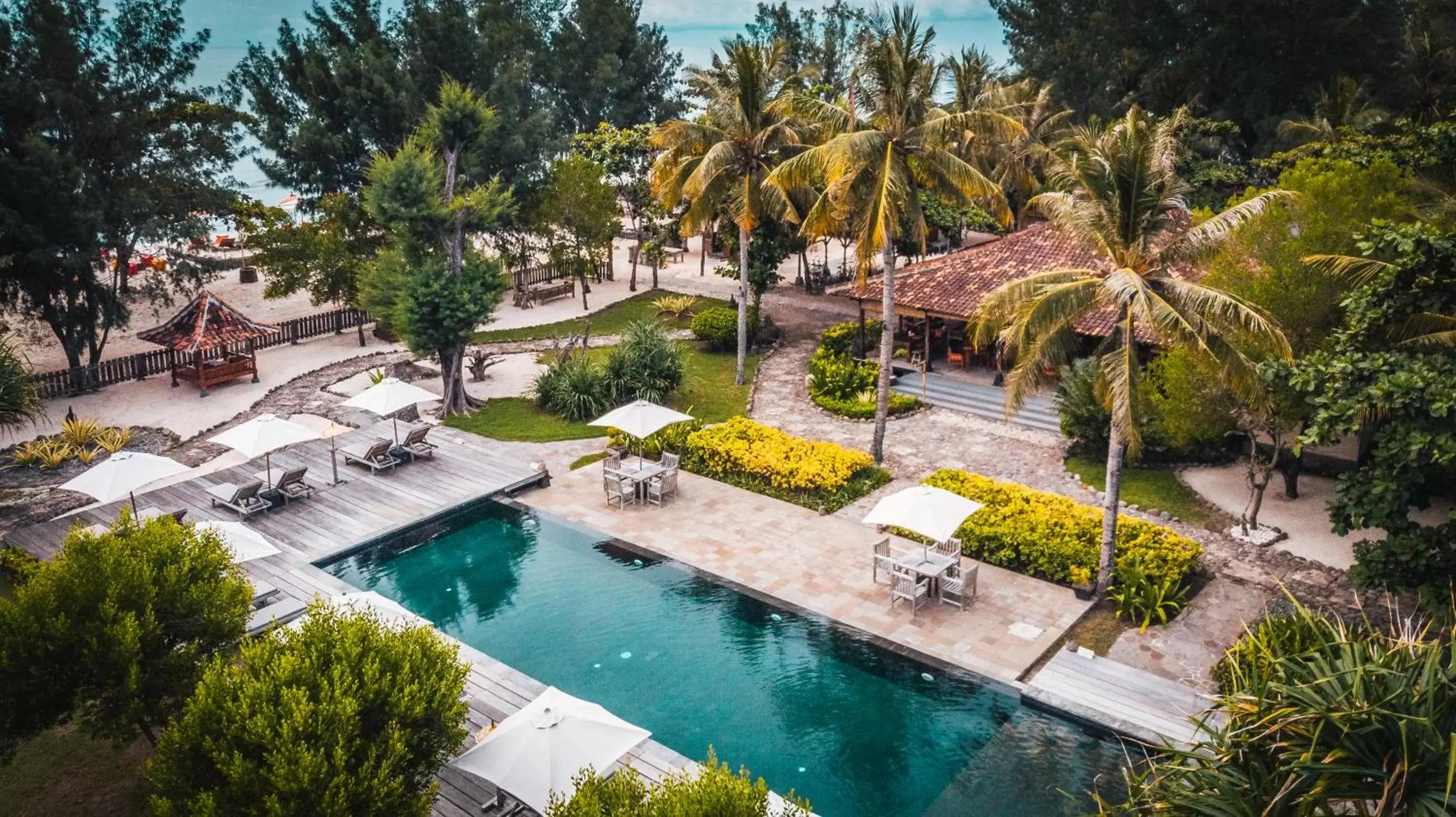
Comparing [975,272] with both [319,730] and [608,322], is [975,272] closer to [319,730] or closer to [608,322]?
[608,322]

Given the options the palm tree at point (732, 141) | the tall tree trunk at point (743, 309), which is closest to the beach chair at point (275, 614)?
the palm tree at point (732, 141)

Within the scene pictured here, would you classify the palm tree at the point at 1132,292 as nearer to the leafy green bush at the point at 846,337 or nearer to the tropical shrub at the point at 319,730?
the tropical shrub at the point at 319,730

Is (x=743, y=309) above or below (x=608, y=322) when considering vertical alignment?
above

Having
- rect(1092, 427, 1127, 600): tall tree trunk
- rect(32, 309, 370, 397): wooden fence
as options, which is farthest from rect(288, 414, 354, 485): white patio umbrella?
rect(1092, 427, 1127, 600): tall tree trunk

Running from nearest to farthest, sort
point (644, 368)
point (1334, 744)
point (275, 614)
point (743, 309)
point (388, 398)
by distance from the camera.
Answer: point (1334, 744) → point (275, 614) → point (388, 398) → point (644, 368) → point (743, 309)

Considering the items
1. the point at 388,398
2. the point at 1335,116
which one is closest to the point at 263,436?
the point at 388,398

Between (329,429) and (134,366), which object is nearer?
(329,429)

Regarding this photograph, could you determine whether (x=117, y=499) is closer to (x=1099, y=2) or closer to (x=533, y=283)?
(x=533, y=283)
